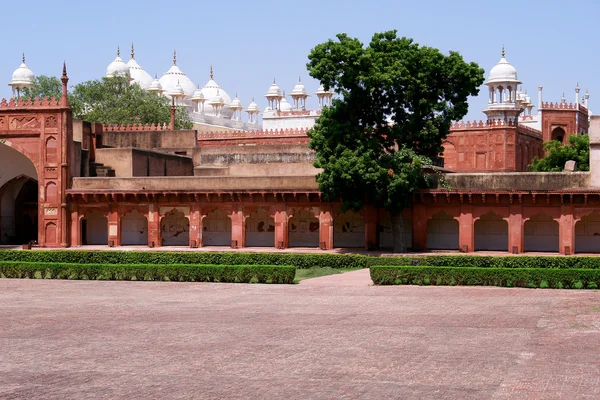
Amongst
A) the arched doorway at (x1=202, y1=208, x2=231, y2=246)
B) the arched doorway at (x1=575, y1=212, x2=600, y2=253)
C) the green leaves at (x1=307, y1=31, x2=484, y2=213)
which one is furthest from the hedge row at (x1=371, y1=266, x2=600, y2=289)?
the arched doorway at (x1=202, y1=208, x2=231, y2=246)

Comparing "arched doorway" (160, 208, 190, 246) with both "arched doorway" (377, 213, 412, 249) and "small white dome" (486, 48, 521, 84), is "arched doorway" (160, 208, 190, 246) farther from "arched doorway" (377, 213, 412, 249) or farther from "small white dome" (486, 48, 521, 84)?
"small white dome" (486, 48, 521, 84)

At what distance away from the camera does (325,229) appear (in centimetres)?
3269

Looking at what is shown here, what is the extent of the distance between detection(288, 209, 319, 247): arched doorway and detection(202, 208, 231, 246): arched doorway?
2407 millimetres

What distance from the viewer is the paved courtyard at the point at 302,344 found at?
1042 centimetres

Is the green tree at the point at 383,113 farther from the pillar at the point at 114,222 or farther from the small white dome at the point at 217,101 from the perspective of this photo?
the small white dome at the point at 217,101

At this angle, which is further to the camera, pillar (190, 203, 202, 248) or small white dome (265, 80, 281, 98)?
small white dome (265, 80, 281, 98)

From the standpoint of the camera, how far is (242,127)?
72.2 metres

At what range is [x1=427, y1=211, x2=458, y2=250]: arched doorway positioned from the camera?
32594 mm

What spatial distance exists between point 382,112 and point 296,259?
22.1ft

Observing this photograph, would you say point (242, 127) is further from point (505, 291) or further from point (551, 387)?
point (551, 387)

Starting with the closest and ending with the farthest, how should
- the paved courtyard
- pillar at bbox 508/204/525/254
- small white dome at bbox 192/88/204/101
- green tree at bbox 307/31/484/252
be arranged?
1. the paved courtyard
2. green tree at bbox 307/31/484/252
3. pillar at bbox 508/204/525/254
4. small white dome at bbox 192/88/204/101

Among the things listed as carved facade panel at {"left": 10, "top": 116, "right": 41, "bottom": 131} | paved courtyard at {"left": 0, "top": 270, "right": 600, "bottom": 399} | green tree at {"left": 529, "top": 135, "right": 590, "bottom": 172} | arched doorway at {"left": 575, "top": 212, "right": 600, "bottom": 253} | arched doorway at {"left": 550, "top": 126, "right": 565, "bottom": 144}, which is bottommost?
paved courtyard at {"left": 0, "top": 270, "right": 600, "bottom": 399}

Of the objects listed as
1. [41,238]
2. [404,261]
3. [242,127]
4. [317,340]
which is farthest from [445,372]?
[242,127]

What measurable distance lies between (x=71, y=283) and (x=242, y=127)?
5007 cm
